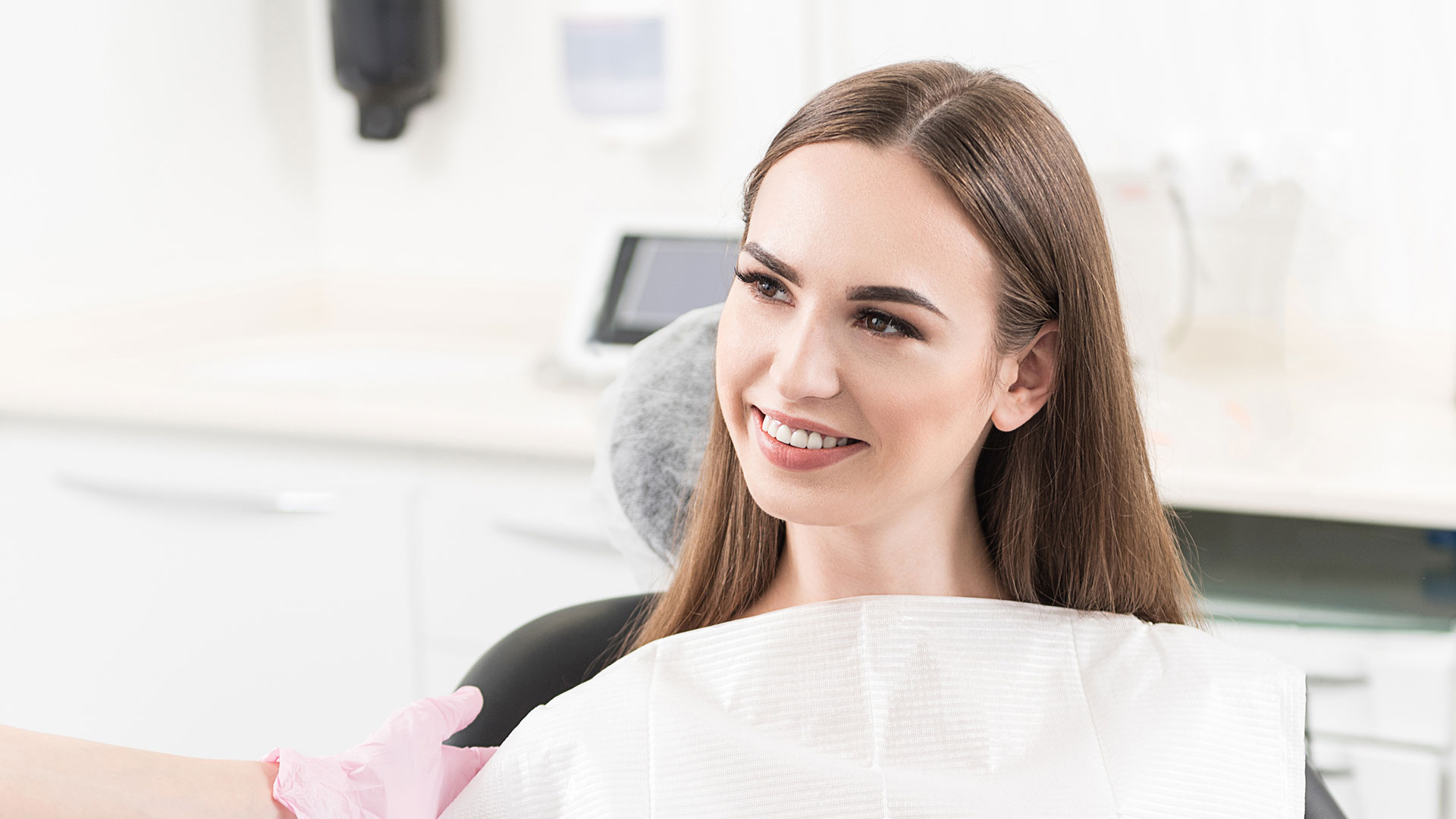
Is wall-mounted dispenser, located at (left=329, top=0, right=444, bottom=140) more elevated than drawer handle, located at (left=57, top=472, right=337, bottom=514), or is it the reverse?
wall-mounted dispenser, located at (left=329, top=0, right=444, bottom=140)

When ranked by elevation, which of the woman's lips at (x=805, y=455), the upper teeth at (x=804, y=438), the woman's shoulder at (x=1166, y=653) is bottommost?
the woman's shoulder at (x=1166, y=653)

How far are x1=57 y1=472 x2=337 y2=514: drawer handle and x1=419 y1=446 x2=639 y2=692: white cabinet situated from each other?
0.17 meters

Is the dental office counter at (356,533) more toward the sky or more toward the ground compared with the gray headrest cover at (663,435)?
more toward the ground

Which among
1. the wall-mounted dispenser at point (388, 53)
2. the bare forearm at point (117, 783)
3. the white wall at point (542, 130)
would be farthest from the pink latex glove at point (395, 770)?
the wall-mounted dispenser at point (388, 53)

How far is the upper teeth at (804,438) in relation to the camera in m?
0.89

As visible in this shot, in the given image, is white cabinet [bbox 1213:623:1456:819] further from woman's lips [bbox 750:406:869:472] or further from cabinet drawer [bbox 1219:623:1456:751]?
woman's lips [bbox 750:406:869:472]

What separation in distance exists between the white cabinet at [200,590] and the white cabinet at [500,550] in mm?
49

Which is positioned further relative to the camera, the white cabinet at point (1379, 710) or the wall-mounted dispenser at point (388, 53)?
the wall-mounted dispenser at point (388, 53)

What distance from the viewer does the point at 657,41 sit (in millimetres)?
2318

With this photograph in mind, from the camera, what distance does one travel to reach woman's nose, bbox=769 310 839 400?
2.82 feet

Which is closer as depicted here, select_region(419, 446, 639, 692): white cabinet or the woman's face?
the woman's face

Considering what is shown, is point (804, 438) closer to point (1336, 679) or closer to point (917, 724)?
point (917, 724)

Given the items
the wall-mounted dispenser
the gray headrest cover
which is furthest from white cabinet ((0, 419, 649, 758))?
the wall-mounted dispenser

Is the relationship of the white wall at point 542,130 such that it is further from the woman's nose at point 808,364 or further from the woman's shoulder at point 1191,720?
the woman's nose at point 808,364
